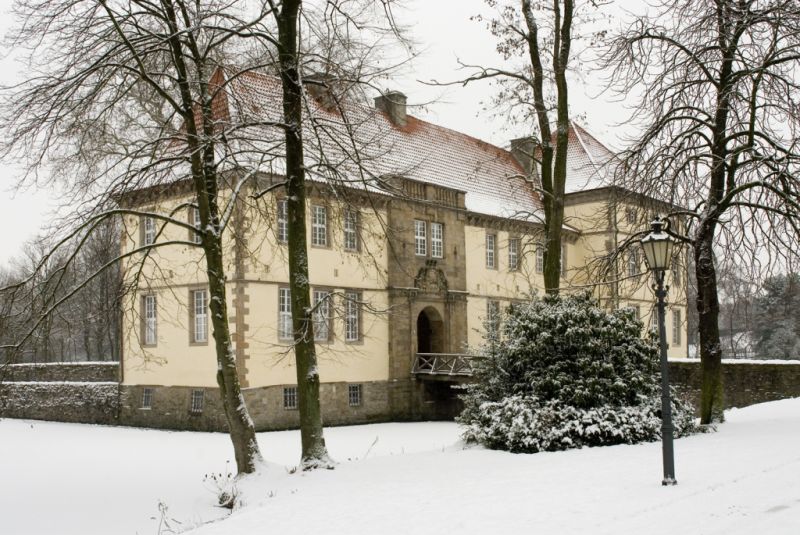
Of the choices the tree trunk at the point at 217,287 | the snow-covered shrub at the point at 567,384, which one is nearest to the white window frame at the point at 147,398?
the tree trunk at the point at 217,287

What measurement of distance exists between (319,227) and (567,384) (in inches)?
569

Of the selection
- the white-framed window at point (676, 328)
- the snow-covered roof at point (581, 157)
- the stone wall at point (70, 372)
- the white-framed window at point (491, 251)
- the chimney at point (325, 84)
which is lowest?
the stone wall at point (70, 372)

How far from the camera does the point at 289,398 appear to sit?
2612 centimetres

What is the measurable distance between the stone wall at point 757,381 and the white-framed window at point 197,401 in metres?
15.3

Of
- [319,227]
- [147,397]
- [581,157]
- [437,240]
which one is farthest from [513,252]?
[147,397]

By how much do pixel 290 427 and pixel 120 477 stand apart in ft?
29.5

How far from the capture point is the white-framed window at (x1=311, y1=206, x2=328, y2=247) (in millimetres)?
27344

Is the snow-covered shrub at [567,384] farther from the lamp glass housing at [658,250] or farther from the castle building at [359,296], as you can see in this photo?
the castle building at [359,296]

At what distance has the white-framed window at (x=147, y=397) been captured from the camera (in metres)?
28.0

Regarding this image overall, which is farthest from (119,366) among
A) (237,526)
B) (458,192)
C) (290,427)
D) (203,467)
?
(237,526)

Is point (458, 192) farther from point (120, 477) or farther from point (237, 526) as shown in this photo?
point (237, 526)

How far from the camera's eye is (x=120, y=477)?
684 inches

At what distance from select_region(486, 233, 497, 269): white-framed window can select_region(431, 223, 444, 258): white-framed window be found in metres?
3.28

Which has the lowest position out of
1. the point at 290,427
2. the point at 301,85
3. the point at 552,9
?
the point at 290,427
